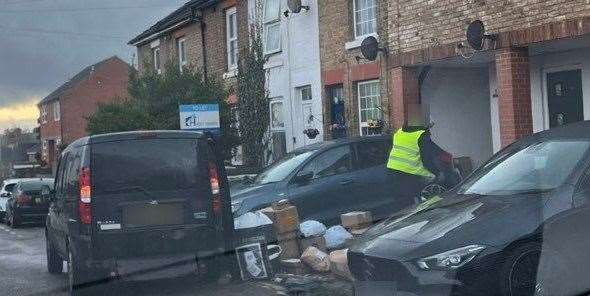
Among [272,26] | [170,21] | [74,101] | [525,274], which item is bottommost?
[525,274]

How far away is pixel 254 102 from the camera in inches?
816

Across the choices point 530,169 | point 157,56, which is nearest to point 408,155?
point 530,169

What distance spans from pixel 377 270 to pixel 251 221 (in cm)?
342

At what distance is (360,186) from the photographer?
37.1ft

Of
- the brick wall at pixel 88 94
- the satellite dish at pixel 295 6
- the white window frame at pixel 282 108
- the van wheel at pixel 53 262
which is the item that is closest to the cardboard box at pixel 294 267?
the van wheel at pixel 53 262

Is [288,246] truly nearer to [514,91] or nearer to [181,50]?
[514,91]

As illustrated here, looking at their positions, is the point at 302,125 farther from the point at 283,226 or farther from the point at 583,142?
the point at 583,142

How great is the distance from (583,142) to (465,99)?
10.1m

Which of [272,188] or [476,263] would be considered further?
[272,188]

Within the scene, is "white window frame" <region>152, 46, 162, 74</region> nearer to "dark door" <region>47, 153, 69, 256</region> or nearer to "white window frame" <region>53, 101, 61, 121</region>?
"white window frame" <region>53, 101, 61, 121</region>

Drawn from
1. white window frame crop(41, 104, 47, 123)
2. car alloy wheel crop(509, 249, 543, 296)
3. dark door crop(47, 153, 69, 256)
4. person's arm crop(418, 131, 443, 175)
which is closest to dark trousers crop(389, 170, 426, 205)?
person's arm crop(418, 131, 443, 175)

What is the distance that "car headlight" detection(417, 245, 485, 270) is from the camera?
598 cm

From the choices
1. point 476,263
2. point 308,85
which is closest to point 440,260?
point 476,263

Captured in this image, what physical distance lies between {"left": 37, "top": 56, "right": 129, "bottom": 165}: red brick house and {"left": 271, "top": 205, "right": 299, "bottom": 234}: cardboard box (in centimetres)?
2955
